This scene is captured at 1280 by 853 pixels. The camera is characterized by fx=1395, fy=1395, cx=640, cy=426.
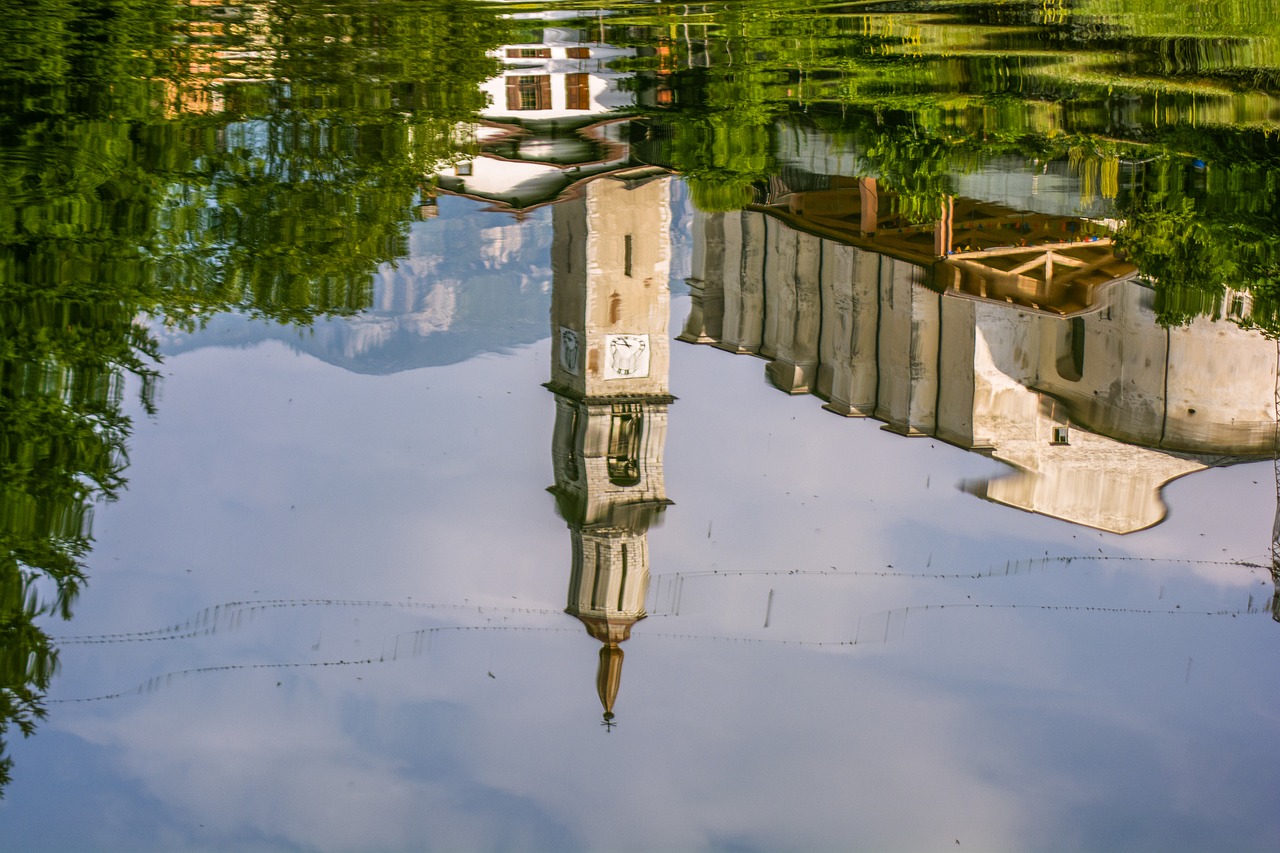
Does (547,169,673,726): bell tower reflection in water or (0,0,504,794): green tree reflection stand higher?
(0,0,504,794): green tree reflection

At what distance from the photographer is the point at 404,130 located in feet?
52.0

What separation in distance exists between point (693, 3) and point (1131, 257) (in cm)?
1901

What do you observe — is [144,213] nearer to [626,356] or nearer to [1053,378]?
[1053,378]

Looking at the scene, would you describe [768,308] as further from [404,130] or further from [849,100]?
[404,130]

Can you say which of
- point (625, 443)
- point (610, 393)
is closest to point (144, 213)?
point (625, 443)

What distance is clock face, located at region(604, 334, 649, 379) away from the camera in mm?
30188

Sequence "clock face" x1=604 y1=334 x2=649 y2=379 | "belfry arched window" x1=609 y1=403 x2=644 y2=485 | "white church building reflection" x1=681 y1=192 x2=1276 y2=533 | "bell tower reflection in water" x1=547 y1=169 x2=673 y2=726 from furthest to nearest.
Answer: "clock face" x1=604 y1=334 x2=649 y2=379 < "belfry arched window" x1=609 y1=403 x2=644 y2=485 < "white church building reflection" x1=681 y1=192 x2=1276 y2=533 < "bell tower reflection in water" x1=547 y1=169 x2=673 y2=726

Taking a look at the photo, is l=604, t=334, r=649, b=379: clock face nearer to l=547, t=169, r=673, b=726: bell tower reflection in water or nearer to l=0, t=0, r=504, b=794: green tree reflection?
l=547, t=169, r=673, b=726: bell tower reflection in water

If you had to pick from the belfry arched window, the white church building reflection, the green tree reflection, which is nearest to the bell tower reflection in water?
the belfry arched window

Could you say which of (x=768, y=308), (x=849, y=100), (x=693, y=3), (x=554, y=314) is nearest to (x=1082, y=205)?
(x=849, y=100)

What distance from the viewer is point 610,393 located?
28812 mm

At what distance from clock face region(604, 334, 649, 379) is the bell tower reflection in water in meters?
0.04

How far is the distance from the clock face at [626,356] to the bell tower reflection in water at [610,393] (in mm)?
38

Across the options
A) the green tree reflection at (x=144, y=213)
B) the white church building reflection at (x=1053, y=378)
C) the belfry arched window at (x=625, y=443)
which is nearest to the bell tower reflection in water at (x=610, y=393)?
the belfry arched window at (x=625, y=443)
